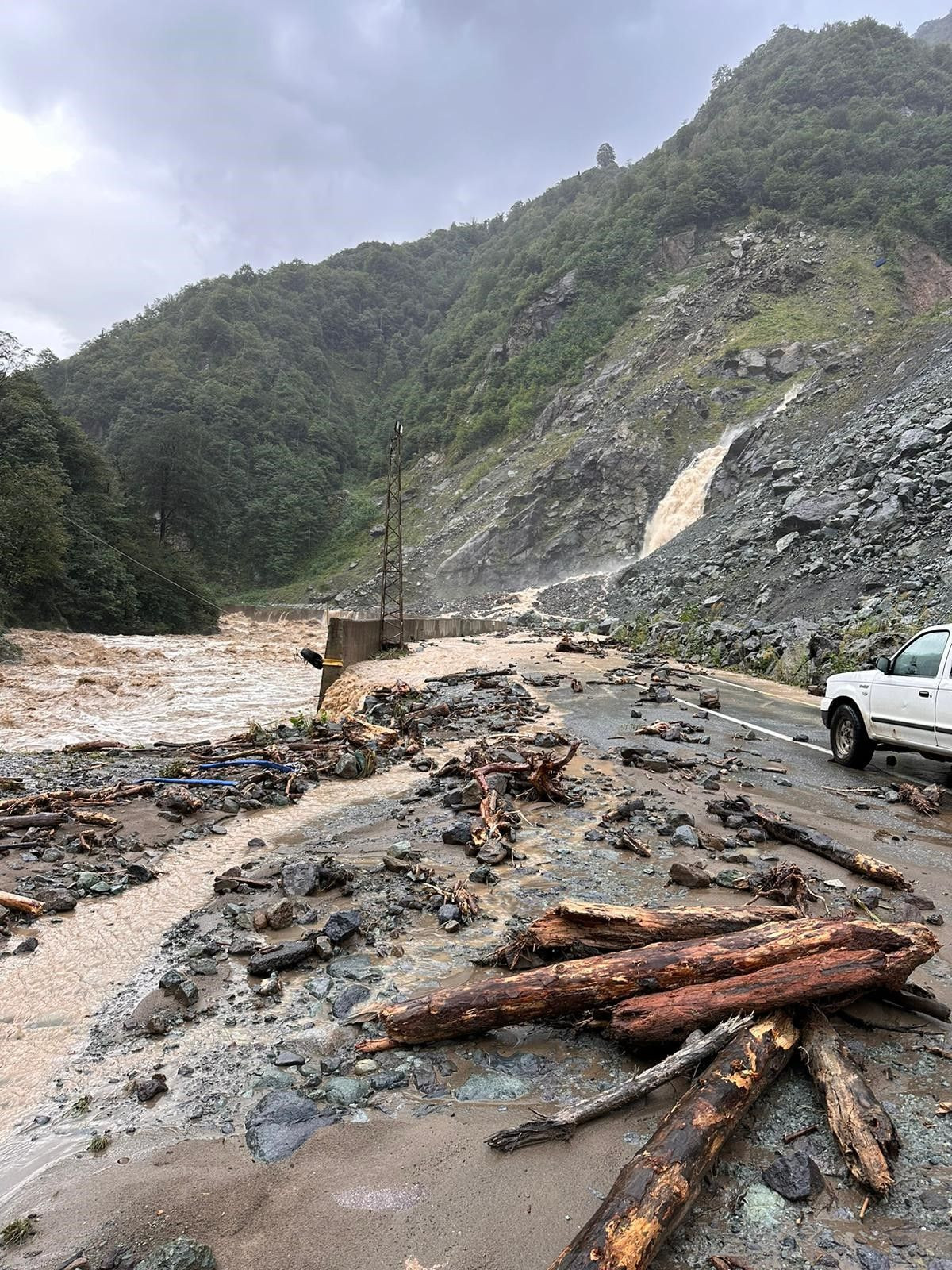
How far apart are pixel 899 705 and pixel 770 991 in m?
6.12

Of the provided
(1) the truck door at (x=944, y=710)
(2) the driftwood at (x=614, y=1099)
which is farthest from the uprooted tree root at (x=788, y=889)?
(1) the truck door at (x=944, y=710)

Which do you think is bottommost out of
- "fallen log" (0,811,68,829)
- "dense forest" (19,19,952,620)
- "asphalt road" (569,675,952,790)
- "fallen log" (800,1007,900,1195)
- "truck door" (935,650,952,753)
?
"asphalt road" (569,675,952,790)

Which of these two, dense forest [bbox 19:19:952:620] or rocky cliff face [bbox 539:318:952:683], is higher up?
dense forest [bbox 19:19:952:620]

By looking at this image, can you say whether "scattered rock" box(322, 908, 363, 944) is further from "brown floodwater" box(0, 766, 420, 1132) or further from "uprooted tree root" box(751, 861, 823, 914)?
"uprooted tree root" box(751, 861, 823, 914)

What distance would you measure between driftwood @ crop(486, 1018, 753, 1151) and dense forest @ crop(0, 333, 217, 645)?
28.0 metres

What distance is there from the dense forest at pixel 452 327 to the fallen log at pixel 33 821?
4220 cm

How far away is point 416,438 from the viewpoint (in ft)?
247

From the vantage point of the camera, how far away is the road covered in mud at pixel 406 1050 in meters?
2.30

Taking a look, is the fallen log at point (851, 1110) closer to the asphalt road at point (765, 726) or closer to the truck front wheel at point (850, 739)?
the asphalt road at point (765, 726)

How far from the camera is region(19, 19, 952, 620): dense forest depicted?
56531mm

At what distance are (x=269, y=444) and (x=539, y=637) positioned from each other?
60306 millimetres

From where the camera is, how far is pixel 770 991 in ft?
10.00

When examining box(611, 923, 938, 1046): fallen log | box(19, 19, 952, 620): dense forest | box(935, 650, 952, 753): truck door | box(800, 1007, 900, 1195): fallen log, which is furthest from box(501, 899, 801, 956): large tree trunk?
box(19, 19, 952, 620): dense forest

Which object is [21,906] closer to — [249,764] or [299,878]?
[299,878]
